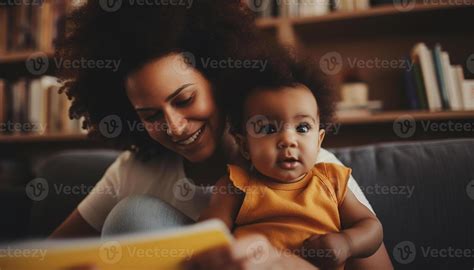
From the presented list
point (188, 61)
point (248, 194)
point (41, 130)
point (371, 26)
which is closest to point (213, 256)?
point (248, 194)

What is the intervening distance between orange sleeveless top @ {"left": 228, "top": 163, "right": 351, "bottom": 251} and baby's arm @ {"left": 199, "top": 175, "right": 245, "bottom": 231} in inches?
0.7

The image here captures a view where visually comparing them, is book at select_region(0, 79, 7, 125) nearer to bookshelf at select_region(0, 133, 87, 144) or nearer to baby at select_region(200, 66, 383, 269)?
bookshelf at select_region(0, 133, 87, 144)

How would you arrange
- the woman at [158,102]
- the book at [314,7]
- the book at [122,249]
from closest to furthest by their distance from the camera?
the book at [122,249] < the woman at [158,102] < the book at [314,7]

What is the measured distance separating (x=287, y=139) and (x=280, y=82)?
0.12 metres

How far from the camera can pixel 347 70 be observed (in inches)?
82.6

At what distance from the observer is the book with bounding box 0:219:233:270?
52cm

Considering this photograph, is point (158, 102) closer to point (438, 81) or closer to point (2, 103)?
point (438, 81)

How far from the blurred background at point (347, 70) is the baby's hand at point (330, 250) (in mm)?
997

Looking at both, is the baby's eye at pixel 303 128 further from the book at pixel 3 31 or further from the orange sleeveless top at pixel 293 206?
the book at pixel 3 31

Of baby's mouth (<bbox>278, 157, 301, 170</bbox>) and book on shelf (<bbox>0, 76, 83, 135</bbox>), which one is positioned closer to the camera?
baby's mouth (<bbox>278, 157, 301, 170</bbox>)

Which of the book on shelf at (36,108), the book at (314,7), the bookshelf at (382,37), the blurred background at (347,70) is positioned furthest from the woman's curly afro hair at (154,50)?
the book on shelf at (36,108)

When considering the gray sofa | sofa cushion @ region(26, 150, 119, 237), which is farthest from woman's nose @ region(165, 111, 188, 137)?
A: sofa cushion @ region(26, 150, 119, 237)

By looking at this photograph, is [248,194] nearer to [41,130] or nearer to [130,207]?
[130,207]

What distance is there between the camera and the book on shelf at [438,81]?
1716 millimetres
